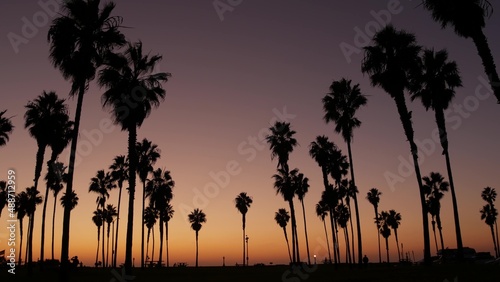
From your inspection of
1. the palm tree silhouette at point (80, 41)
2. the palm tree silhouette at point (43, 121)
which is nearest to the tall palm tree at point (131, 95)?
the palm tree silhouette at point (80, 41)

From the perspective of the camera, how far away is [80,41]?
2050cm

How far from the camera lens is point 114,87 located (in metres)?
24.8

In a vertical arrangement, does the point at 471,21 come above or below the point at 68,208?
above

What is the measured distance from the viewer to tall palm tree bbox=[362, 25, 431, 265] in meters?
30.3

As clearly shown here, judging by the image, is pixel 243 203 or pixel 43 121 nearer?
pixel 43 121

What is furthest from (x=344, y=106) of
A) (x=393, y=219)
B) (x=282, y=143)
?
(x=393, y=219)

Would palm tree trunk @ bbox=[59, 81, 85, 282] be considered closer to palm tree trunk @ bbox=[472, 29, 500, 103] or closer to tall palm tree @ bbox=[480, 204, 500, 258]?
palm tree trunk @ bbox=[472, 29, 500, 103]

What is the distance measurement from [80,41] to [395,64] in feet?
72.6

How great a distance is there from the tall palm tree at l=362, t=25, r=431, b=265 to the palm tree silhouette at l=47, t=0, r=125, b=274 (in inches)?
767

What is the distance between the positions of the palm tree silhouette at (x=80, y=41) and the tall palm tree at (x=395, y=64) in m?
19.5

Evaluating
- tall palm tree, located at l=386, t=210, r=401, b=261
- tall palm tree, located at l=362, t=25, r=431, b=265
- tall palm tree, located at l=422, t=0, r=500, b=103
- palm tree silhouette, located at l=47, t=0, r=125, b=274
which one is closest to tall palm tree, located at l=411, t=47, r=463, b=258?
tall palm tree, located at l=362, t=25, r=431, b=265

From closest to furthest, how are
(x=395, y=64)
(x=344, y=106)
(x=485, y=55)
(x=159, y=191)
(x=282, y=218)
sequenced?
(x=485, y=55) → (x=395, y=64) → (x=344, y=106) → (x=159, y=191) → (x=282, y=218)

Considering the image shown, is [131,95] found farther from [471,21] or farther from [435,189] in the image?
[435,189]

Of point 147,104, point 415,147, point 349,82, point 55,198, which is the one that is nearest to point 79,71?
point 147,104
